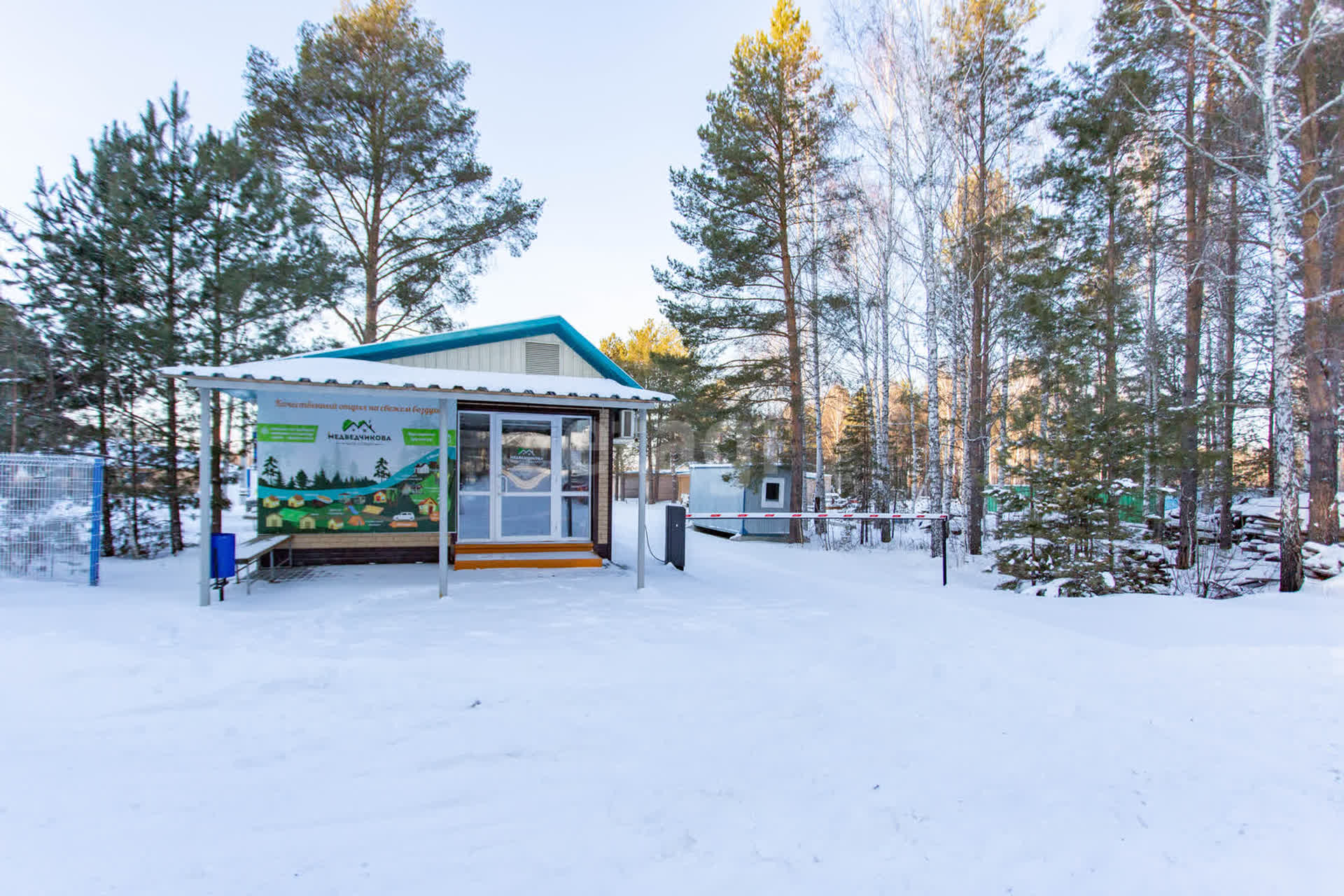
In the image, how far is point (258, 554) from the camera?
7.04m

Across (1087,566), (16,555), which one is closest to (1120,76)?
(1087,566)

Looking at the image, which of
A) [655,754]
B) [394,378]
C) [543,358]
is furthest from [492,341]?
[655,754]

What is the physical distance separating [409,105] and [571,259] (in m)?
5.21

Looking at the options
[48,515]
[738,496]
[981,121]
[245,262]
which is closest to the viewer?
[48,515]

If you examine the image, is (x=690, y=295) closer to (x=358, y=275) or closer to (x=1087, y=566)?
(x=358, y=275)

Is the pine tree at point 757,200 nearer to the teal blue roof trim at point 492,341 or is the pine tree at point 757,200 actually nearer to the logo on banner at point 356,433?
the teal blue roof trim at point 492,341

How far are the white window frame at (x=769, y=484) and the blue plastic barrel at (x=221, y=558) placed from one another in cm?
1277

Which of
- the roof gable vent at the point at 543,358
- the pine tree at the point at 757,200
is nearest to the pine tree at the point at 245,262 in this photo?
the roof gable vent at the point at 543,358

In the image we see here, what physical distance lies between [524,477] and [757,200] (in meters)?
9.35

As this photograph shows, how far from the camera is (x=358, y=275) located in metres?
13.5

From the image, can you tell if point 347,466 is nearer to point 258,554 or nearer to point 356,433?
point 356,433

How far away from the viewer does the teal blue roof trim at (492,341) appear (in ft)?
28.5

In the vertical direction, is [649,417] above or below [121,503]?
above

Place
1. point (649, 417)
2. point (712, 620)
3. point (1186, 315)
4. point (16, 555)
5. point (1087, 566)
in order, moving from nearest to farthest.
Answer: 1. point (712, 620)
2. point (16, 555)
3. point (1087, 566)
4. point (1186, 315)
5. point (649, 417)
